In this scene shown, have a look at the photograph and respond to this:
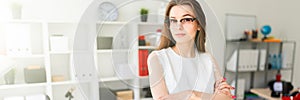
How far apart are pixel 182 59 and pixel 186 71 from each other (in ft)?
0.08

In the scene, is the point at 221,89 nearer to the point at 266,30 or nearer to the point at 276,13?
the point at 266,30

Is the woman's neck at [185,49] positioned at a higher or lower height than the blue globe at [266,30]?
lower

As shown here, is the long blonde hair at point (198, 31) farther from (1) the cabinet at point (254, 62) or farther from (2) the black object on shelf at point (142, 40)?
(1) the cabinet at point (254, 62)

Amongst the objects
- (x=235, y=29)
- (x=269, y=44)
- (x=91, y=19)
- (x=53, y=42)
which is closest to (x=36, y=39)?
(x=53, y=42)

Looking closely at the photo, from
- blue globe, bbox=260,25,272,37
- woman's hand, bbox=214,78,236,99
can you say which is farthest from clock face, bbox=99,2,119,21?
blue globe, bbox=260,25,272,37

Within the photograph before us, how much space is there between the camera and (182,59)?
0.33 m

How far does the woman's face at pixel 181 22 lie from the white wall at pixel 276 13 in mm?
1869

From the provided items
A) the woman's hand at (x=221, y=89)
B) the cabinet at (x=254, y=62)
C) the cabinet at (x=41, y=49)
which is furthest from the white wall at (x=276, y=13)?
the woman's hand at (x=221, y=89)

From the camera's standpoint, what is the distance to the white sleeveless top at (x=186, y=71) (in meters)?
0.32

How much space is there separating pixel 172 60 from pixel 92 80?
133mm

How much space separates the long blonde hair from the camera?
316 mm

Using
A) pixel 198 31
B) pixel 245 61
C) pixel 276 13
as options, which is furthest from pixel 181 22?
pixel 276 13

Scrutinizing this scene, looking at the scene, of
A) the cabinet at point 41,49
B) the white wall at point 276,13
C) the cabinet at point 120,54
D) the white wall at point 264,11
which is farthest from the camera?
the white wall at point 276,13

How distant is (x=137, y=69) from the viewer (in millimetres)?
329
